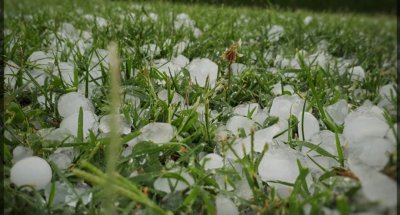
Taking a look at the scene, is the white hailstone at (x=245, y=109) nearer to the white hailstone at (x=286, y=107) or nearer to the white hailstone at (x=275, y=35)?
the white hailstone at (x=286, y=107)

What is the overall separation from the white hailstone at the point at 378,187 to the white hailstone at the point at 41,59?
108 cm

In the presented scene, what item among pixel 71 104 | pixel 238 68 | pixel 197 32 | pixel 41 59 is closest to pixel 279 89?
pixel 238 68

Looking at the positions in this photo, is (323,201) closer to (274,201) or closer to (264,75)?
(274,201)

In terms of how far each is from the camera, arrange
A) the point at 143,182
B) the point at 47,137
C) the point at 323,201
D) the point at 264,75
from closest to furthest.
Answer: the point at 323,201, the point at 143,182, the point at 47,137, the point at 264,75

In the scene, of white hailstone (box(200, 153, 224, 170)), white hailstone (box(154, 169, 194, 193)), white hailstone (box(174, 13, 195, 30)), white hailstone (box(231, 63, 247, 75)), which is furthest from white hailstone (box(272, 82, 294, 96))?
white hailstone (box(174, 13, 195, 30))

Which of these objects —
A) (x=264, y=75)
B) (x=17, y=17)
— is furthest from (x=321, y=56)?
(x=17, y=17)

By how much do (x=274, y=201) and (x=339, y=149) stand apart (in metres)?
Result: 0.25

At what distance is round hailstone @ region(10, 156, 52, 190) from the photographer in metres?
0.82

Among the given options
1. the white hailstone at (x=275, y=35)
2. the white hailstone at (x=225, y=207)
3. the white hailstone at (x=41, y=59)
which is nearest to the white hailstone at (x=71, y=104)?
the white hailstone at (x=41, y=59)

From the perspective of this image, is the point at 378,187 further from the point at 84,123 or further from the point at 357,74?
the point at 357,74

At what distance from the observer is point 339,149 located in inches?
37.7

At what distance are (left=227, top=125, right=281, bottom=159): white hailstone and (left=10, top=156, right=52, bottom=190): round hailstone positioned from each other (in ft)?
1.36

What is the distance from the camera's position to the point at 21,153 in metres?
0.92

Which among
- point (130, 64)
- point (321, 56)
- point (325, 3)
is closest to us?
point (130, 64)
